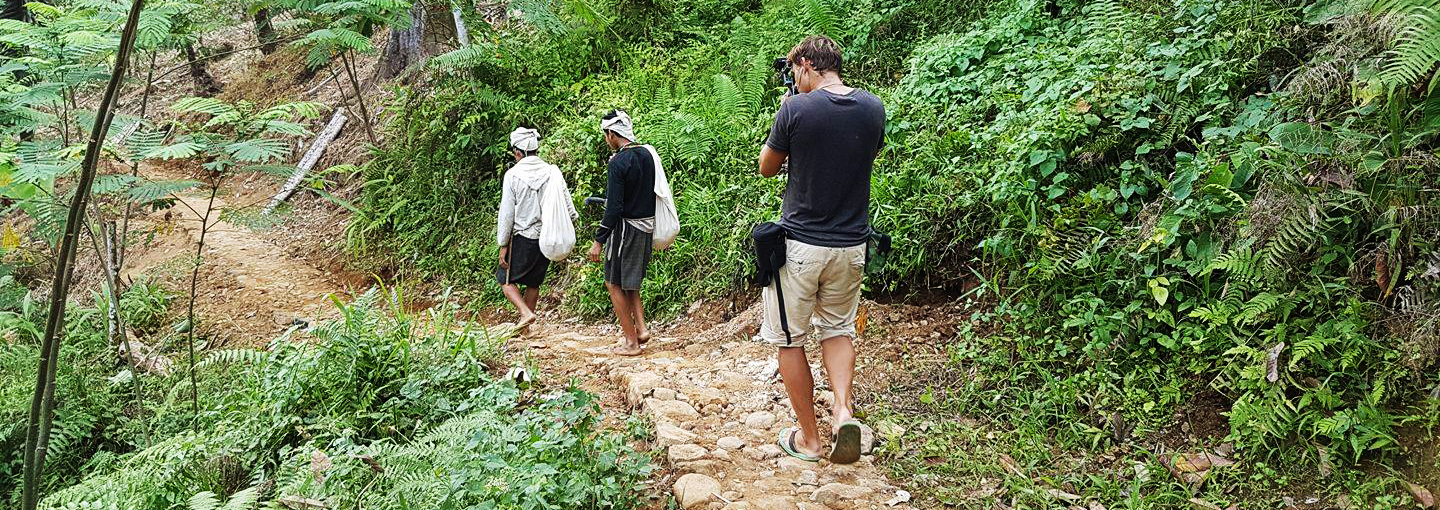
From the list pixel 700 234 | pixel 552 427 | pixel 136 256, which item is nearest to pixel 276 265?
pixel 136 256

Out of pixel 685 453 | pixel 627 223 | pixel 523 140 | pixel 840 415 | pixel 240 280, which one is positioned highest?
pixel 523 140

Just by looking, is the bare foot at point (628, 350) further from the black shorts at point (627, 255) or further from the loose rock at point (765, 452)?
the loose rock at point (765, 452)

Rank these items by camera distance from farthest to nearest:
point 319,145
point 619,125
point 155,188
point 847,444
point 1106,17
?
point 319,145, point 1106,17, point 619,125, point 155,188, point 847,444

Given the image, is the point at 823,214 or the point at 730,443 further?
the point at 730,443

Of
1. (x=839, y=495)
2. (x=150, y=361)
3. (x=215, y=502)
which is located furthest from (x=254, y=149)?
(x=150, y=361)

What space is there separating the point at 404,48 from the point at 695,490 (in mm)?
11110

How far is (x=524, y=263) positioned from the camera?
740cm

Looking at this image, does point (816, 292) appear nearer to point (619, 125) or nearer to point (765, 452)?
point (765, 452)

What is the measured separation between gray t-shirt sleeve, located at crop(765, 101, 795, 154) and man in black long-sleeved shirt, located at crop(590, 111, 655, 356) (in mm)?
2485

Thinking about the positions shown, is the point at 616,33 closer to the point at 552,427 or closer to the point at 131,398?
the point at 131,398

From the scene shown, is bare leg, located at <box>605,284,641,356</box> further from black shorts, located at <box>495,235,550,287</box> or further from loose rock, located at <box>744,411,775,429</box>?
loose rock, located at <box>744,411,775,429</box>

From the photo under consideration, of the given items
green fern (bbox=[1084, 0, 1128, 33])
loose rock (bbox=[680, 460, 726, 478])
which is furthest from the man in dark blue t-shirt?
green fern (bbox=[1084, 0, 1128, 33])

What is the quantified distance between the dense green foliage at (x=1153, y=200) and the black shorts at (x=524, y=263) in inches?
44.0

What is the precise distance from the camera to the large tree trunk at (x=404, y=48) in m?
12.8
